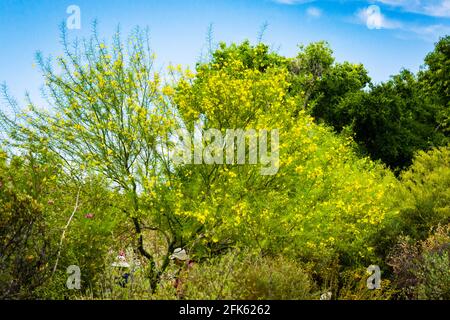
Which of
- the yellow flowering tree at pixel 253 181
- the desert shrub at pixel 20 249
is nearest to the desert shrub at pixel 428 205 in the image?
the yellow flowering tree at pixel 253 181

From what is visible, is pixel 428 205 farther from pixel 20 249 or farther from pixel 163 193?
pixel 20 249

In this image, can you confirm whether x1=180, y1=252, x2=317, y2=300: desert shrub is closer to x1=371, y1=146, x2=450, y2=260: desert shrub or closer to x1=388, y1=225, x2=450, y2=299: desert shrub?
x1=388, y1=225, x2=450, y2=299: desert shrub

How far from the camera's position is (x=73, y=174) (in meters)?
10.8

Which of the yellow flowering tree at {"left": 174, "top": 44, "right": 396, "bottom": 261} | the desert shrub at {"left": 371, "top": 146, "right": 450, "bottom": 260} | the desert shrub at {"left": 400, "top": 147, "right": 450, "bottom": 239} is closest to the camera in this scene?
the yellow flowering tree at {"left": 174, "top": 44, "right": 396, "bottom": 261}

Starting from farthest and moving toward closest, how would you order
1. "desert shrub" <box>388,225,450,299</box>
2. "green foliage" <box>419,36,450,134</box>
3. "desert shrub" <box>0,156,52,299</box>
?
"green foliage" <box>419,36,450,134</box>, "desert shrub" <box>388,225,450,299</box>, "desert shrub" <box>0,156,52,299</box>

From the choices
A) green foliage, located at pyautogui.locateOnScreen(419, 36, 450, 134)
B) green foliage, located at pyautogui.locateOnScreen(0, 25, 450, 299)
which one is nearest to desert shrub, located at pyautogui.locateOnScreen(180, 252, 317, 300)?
green foliage, located at pyautogui.locateOnScreen(0, 25, 450, 299)

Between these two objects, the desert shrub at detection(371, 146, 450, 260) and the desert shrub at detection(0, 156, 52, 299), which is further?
the desert shrub at detection(371, 146, 450, 260)

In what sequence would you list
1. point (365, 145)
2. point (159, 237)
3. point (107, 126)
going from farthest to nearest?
point (365, 145)
point (159, 237)
point (107, 126)

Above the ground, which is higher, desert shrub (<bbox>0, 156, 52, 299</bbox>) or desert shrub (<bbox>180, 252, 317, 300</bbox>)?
desert shrub (<bbox>0, 156, 52, 299</bbox>)

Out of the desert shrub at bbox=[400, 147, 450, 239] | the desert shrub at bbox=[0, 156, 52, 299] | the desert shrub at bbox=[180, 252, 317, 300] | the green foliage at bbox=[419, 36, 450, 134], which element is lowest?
the desert shrub at bbox=[180, 252, 317, 300]

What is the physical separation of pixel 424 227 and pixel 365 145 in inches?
580

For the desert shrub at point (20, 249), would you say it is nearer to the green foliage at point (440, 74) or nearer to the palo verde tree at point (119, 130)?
the palo verde tree at point (119, 130)

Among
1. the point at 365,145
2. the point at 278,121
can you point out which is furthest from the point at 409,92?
the point at 278,121
